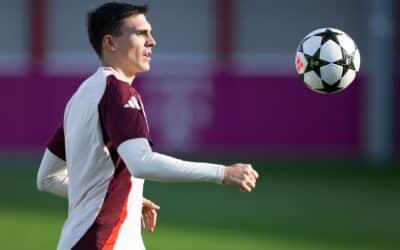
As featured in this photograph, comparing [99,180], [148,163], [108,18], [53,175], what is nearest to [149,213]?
[53,175]

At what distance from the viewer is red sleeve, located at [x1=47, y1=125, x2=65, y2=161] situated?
6.24m

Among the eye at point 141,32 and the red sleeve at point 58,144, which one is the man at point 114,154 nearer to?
the eye at point 141,32

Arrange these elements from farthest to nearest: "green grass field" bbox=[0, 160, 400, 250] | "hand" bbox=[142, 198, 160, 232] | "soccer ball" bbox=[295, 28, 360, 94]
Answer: "green grass field" bbox=[0, 160, 400, 250] < "soccer ball" bbox=[295, 28, 360, 94] < "hand" bbox=[142, 198, 160, 232]

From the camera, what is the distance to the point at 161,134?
2141cm

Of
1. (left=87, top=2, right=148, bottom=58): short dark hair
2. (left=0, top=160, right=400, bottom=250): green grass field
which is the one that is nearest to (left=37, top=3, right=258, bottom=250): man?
(left=87, top=2, right=148, bottom=58): short dark hair

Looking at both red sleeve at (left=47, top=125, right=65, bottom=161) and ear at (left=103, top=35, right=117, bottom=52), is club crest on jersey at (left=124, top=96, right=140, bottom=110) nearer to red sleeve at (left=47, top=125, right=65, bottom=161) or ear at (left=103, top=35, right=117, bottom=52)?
ear at (left=103, top=35, right=117, bottom=52)

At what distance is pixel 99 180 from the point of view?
5762mm

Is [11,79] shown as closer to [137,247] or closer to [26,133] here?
[26,133]

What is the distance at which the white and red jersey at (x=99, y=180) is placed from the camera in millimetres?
5707

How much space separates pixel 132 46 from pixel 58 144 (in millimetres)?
707

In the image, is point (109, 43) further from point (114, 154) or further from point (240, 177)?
point (240, 177)

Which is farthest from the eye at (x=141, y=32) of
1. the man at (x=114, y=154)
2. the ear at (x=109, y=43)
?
the ear at (x=109, y=43)

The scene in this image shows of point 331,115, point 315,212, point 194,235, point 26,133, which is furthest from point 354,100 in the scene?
point 194,235

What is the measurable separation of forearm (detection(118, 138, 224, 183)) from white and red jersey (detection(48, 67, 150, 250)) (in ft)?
0.69
